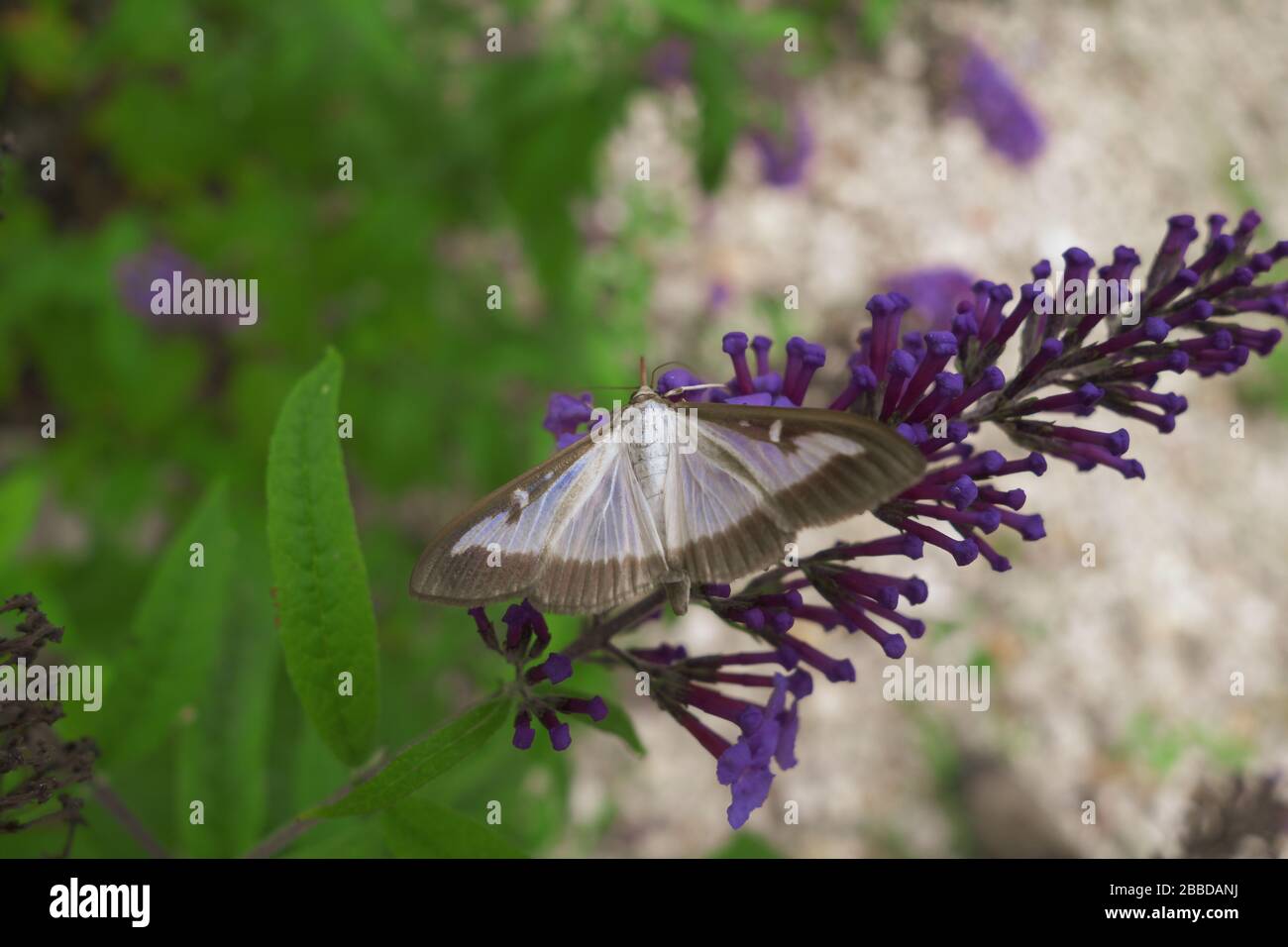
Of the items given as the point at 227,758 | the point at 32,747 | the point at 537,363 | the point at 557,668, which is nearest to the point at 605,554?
the point at 557,668

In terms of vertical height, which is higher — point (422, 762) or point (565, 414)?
point (565, 414)

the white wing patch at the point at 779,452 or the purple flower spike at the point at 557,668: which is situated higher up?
the white wing patch at the point at 779,452

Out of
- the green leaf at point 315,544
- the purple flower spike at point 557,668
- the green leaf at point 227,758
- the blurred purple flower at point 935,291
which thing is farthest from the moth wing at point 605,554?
the blurred purple flower at point 935,291

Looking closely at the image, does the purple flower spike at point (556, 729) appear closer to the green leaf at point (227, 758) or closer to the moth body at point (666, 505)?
the moth body at point (666, 505)

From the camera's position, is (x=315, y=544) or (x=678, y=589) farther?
(x=315, y=544)

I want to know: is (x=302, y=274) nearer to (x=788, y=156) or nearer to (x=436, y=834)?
(x=788, y=156)

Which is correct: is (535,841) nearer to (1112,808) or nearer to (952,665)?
(952,665)
